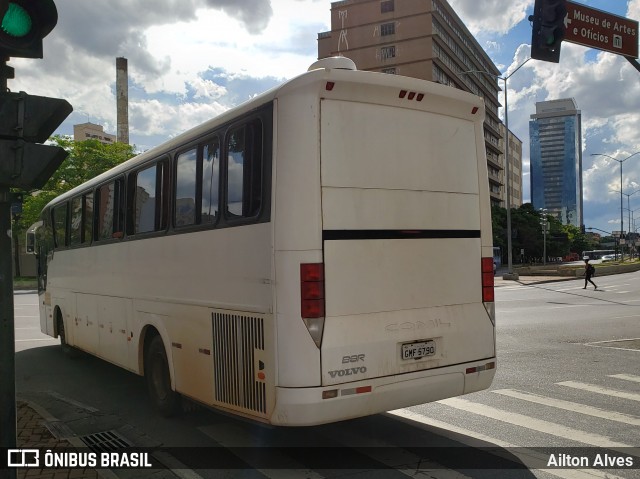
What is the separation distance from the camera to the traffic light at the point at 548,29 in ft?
34.3

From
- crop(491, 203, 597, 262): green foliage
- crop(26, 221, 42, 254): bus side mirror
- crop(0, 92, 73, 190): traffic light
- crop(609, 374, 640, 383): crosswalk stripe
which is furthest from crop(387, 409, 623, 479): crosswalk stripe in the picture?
crop(491, 203, 597, 262): green foliage

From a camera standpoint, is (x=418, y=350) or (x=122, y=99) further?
(x=122, y=99)

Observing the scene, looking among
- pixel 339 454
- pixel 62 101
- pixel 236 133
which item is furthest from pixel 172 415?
pixel 62 101

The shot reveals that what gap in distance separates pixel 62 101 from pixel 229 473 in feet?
10.7

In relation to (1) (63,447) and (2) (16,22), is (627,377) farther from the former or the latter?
(2) (16,22)

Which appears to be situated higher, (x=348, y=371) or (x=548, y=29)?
(x=548, y=29)

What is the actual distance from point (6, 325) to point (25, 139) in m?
1.24

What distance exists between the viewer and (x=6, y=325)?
13.0ft

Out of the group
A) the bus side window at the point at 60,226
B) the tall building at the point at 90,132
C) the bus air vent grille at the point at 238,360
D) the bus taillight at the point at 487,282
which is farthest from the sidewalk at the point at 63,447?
the tall building at the point at 90,132

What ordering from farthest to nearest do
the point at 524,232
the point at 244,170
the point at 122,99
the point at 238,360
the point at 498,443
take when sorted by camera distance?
the point at 524,232, the point at 122,99, the point at 498,443, the point at 244,170, the point at 238,360

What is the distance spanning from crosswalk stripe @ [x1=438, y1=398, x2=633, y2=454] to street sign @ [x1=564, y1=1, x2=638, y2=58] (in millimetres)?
7292

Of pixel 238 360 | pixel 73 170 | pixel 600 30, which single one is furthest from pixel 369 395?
pixel 73 170

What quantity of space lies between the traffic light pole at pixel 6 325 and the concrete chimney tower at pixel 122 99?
75363 mm

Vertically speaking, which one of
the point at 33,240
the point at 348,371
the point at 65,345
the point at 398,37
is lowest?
the point at 65,345
